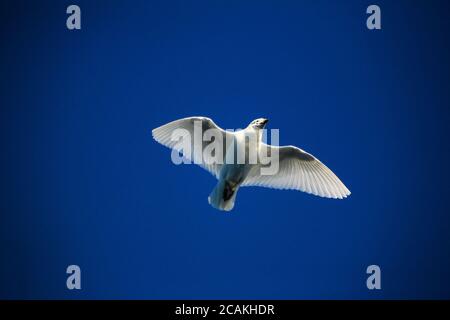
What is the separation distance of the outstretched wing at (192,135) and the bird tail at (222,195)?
26.1 inches

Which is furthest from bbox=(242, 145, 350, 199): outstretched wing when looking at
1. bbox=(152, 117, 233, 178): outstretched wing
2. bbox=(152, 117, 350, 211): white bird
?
bbox=(152, 117, 233, 178): outstretched wing

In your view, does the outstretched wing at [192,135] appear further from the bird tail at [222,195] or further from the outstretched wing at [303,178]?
the outstretched wing at [303,178]

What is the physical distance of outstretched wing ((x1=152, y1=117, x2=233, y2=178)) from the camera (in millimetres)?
12438

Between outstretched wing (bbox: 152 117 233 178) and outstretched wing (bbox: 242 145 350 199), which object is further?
outstretched wing (bbox: 242 145 350 199)

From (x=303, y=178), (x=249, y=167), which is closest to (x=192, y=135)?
(x=249, y=167)

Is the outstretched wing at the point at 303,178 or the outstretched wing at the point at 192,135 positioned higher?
the outstretched wing at the point at 192,135

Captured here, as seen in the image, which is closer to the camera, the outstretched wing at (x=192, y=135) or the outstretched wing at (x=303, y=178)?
the outstretched wing at (x=192, y=135)

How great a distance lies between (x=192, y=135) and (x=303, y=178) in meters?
2.63

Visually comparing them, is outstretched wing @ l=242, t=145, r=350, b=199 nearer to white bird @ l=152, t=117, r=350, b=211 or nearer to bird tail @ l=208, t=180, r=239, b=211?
white bird @ l=152, t=117, r=350, b=211

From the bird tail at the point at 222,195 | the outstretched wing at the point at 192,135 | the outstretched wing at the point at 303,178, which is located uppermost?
the outstretched wing at the point at 192,135

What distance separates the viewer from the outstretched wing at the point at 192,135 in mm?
12438

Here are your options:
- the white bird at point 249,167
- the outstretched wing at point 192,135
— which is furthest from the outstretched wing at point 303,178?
the outstretched wing at point 192,135

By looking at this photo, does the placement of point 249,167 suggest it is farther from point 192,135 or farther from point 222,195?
point 192,135
